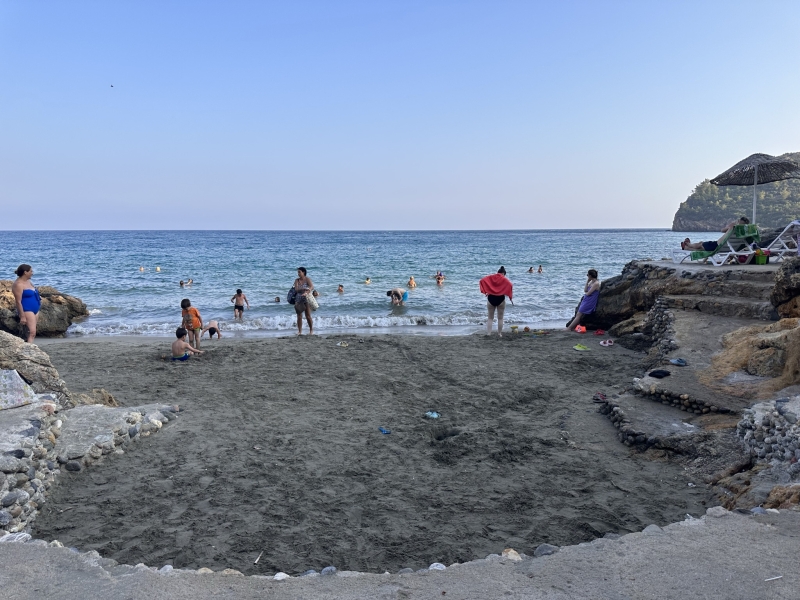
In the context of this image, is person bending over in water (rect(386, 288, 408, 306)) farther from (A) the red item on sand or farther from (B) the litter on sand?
(B) the litter on sand

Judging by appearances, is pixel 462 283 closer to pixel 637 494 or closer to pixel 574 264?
pixel 574 264

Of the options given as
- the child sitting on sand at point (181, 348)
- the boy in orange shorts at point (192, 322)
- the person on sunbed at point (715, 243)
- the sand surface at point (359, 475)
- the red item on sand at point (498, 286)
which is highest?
the person on sunbed at point (715, 243)

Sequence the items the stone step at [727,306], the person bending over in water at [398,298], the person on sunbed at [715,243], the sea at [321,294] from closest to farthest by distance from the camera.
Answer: the stone step at [727,306], the person on sunbed at [715,243], the sea at [321,294], the person bending over in water at [398,298]

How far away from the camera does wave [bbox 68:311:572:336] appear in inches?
614

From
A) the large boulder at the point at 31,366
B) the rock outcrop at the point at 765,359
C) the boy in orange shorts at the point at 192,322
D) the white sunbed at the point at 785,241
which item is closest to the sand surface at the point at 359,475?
the large boulder at the point at 31,366

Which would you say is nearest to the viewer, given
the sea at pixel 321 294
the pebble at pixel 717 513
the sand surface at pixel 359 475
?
the pebble at pixel 717 513

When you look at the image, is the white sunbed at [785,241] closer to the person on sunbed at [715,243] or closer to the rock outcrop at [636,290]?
the person on sunbed at [715,243]

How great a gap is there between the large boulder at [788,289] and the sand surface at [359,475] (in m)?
2.65

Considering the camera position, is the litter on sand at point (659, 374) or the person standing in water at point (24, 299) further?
the person standing in water at point (24, 299)

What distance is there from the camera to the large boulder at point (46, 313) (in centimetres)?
1366

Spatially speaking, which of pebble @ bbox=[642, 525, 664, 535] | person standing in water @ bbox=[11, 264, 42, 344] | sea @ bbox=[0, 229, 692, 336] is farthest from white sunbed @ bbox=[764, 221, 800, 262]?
person standing in water @ bbox=[11, 264, 42, 344]

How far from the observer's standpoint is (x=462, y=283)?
1050 inches

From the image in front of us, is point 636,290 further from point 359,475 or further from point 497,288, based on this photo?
point 359,475

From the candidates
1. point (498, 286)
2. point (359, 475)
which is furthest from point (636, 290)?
point (359, 475)
